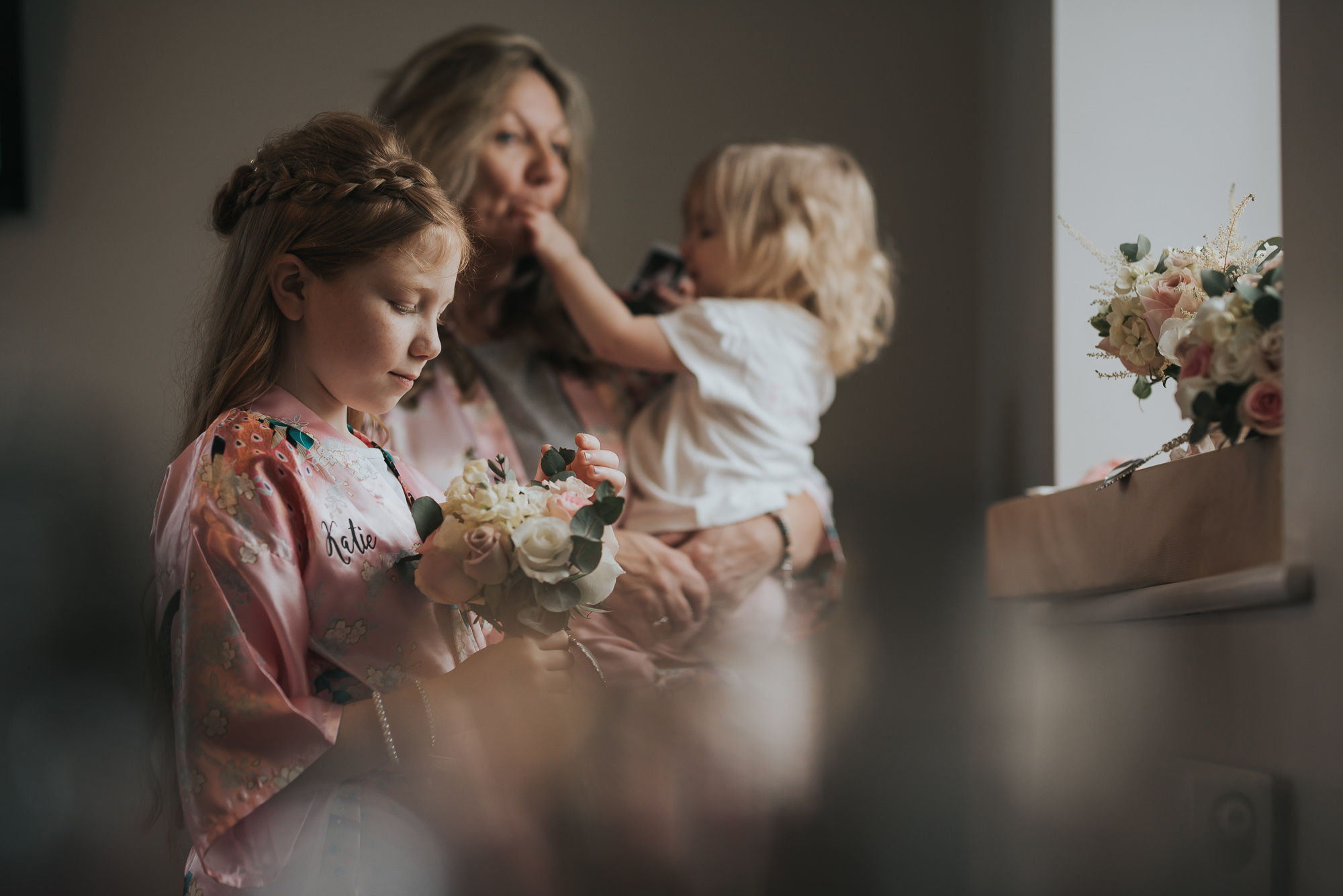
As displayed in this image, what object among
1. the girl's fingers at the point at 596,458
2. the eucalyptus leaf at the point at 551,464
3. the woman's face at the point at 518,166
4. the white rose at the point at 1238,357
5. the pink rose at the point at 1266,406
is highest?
the woman's face at the point at 518,166

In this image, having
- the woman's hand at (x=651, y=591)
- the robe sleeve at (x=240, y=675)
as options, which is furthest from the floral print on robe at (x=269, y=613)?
the woman's hand at (x=651, y=591)

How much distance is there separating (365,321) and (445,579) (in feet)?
0.89

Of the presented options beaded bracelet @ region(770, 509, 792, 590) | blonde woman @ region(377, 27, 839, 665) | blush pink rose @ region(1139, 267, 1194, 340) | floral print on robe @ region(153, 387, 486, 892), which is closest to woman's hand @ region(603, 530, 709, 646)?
blonde woman @ region(377, 27, 839, 665)

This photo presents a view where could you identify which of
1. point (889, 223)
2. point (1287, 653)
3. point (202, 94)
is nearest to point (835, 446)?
point (889, 223)

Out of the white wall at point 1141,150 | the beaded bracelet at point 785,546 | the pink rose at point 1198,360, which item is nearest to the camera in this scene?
the pink rose at point 1198,360

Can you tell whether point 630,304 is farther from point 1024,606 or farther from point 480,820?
point 480,820

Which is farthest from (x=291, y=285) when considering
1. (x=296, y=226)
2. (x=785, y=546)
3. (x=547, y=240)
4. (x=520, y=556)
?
(x=785, y=546)

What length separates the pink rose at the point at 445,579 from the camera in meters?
0.92

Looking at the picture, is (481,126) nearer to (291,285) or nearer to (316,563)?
(291,285)

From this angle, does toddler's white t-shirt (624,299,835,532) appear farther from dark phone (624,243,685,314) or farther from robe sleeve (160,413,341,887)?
robe sleeve (160,413,341,887)

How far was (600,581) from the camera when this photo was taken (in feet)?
3.09

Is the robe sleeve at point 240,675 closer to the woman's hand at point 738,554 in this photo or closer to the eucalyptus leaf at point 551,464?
the eucalyptus leaf at point 551,464

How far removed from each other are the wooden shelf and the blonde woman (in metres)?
0.39

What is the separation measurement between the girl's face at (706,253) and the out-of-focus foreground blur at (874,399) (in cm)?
39
